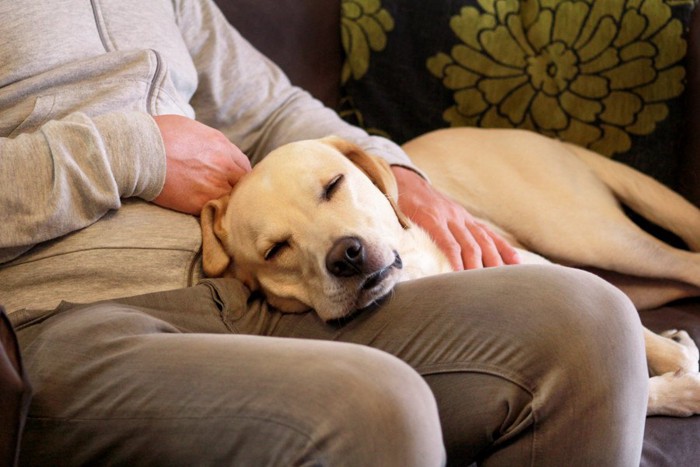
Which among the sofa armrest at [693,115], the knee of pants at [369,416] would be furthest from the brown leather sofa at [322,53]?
the knee of pants at [369,416]

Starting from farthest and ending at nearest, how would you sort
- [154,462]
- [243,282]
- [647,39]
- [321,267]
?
[647,39], [243,282], [321,267], [154,462]

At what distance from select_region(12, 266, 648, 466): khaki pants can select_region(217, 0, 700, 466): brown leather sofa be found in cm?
76

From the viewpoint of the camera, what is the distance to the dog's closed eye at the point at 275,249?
138 centimetres

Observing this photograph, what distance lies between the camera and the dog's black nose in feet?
4.20

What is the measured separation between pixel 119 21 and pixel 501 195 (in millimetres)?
965

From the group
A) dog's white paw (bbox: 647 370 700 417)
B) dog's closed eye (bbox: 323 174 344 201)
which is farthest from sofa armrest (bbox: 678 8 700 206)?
dog's closed eye (bbox: 323 174 344 201)

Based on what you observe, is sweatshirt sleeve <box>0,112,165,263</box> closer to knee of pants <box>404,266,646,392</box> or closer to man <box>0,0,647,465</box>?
man <box>0,0,647,465</box>

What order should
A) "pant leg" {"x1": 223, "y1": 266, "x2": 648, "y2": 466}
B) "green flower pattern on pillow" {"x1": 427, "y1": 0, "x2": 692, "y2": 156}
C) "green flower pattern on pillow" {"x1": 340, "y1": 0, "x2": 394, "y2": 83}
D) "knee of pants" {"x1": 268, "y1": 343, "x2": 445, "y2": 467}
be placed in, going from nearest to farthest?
"knee of pants" {"x1": 268, "y1": 343, "x2": 445, "y2": 467}, "pant leg" {"x1": 223, "y1": 266, "x2": 648, "y2": 466}, "green flower pattern on pillow" {"x1": 427, "y1": 0, "x2": 692, "y2": 156}, "green flower pattern on pillow" {"x1": 340, "y1": 0, "x2": 394, "y2": 83}

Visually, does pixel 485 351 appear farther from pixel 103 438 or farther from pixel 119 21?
pixel 119 21

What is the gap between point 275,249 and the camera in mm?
1386

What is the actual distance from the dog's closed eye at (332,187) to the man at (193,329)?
8.4 inches

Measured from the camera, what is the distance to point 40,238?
1.21 m

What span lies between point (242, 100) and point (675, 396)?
3.68 ft

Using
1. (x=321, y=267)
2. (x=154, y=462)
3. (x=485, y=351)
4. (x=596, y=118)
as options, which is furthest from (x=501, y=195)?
(x=154, y=462)
